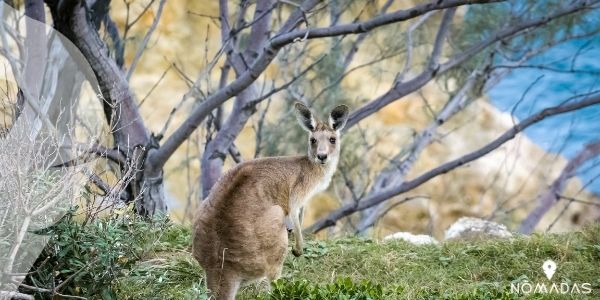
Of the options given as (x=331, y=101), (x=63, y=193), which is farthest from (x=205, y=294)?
(x=331, y=101)

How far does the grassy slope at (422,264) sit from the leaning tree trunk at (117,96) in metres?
0.56

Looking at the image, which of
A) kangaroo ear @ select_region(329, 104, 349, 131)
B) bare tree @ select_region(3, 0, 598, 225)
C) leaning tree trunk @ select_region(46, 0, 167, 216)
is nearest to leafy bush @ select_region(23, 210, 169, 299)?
bare tree @ select_region(3, 0, 598, 225)

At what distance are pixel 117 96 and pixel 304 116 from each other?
1.27 meters

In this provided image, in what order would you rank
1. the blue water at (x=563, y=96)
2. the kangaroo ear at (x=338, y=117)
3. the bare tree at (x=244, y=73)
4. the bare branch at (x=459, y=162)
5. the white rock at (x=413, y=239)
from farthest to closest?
1. the blue water at (x=563, y=96)
2. the bare branch at (x=459, y=162)
3. the white rock at (x=413, y=239)
4. the bare tree at (x=244, y=73)
5. the kangaroo ear at (x=338, y=117)

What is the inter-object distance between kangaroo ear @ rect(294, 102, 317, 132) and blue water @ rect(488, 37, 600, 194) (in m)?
5.79

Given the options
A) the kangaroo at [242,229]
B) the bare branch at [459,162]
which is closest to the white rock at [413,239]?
the bare branch at [459,162]

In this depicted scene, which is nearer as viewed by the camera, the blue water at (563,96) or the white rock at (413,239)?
the white rock at (413,239)

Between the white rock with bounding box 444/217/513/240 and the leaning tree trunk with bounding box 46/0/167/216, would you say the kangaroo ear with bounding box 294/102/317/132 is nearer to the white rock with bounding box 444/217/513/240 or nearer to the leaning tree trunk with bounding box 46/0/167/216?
the leaning tree trunk with bounding box 46/0/167/216

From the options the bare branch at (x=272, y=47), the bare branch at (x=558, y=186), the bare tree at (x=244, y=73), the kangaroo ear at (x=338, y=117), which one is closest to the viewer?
the bare branch at (x=272, y=47)

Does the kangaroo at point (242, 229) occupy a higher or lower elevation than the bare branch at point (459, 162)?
lower

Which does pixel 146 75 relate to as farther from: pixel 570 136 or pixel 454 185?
pixel 570 136

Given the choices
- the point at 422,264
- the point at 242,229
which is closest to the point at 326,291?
the point at 242,229

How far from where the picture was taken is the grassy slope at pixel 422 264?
5.34m

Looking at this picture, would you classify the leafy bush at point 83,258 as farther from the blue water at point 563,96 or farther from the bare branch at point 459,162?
the blue water at point 563,96
